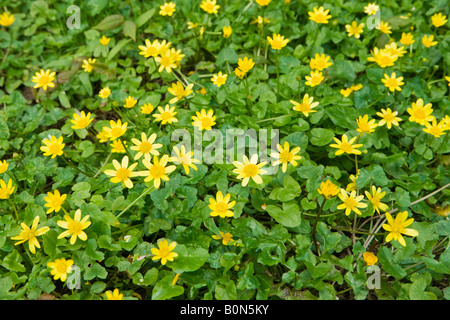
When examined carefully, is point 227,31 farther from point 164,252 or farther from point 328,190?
point 164,252

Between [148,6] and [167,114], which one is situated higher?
[148,6]

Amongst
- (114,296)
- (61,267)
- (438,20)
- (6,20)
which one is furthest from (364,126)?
(6,20)

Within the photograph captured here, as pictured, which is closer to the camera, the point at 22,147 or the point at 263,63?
the point at 22,147

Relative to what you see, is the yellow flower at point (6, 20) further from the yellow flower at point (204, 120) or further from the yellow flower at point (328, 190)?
the yellow flower at point (328, 190)

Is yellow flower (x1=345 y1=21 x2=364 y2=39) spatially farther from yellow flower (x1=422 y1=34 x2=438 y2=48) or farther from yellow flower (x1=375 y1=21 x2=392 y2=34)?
yellow flower (x1=422 y1=34 x2=438 y2=48)

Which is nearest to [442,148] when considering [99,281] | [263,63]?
[263,63]

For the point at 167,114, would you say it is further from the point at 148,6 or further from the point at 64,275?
the point at 148,6
